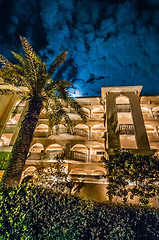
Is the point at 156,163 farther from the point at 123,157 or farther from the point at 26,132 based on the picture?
the point at 26,132

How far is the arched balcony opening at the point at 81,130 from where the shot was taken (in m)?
17.3

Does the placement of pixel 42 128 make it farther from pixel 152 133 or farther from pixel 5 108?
pixel 152 133

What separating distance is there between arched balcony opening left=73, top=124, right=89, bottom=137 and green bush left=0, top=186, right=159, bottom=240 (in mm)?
10999

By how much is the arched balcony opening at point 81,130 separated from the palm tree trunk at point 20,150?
758 centimetres

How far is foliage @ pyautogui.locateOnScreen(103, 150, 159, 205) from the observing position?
26.2ft

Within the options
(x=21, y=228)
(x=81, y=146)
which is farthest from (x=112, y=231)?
(x=81, y=146)


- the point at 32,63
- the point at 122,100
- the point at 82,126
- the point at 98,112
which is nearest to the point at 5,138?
the point at 82,126

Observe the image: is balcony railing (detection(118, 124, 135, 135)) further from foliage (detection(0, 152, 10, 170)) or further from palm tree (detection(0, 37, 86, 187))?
foliage (detection(0, 152, 10, 170))

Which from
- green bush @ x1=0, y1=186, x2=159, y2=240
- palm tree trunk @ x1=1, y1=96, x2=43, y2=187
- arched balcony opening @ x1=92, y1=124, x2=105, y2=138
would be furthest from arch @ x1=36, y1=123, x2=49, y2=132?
green bush @ x1=0, y1=186, x2=159, y2=240

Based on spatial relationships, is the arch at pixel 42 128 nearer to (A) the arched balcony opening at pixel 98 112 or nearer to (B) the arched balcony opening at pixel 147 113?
(A) the arched balcony opening at pixel 98 112

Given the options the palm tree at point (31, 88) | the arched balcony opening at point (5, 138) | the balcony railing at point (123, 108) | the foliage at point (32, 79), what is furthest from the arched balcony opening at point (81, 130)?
the arched balcony opening at point (5, 138)

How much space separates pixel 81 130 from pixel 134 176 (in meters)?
10.1

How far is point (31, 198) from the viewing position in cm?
640

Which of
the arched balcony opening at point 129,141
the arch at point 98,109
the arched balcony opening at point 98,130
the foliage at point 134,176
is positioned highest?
the arch at point 98,109
